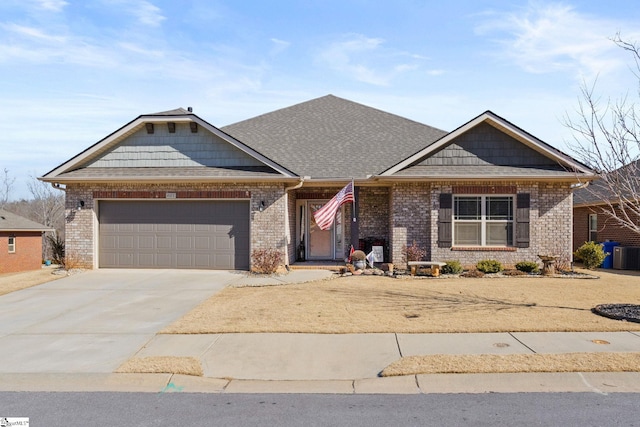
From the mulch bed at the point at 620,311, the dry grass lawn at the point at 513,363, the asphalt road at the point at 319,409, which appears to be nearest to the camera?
the asphalt road at the point at 319,409

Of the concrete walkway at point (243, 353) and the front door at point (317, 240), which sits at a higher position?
the front door at point (317, 240)

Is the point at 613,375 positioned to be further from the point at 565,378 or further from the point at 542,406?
the point at 542,406

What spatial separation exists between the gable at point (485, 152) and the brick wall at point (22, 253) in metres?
14.5

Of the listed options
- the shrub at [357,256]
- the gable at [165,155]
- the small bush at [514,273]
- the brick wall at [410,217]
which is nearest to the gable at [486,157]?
the brick wall at [410,217]

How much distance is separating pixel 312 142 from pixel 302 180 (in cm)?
428

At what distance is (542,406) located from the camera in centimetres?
532

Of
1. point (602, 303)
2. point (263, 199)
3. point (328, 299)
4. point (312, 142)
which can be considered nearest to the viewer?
point (602, 303)

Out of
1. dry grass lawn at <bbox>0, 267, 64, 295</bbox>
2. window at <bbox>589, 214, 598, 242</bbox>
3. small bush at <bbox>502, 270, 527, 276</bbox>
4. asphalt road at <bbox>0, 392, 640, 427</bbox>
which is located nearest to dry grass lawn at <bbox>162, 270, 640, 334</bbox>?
small bush at <bbox>502, 270, 527, 276</bbox>

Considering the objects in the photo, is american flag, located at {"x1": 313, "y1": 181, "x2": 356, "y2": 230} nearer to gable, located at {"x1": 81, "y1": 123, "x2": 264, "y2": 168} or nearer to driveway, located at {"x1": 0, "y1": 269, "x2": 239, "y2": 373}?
gable, located at {"x1": 81, "y1": 123, "x2": 264, "y2": 168}

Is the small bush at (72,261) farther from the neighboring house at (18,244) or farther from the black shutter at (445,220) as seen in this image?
the black shutter at (445,220)

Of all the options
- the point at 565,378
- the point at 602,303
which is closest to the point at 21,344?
the point at 565,378

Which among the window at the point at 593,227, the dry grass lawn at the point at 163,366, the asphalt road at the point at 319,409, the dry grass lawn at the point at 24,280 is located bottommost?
the asphalt road at the point at 319,409

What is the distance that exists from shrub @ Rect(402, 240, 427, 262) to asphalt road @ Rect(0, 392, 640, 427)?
33.8 ft

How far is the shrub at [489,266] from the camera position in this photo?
15234 millimetres
